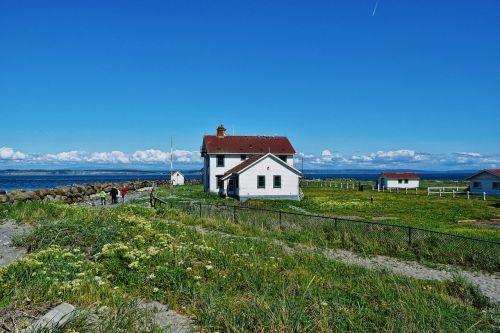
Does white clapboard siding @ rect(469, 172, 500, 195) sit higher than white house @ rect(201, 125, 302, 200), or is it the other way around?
white house @ rect(201, 125, 302, 200)

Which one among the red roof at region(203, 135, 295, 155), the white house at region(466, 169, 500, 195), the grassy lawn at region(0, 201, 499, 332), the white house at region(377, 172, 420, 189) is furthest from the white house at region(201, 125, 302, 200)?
the white house at region(377, 172, 420, 189)

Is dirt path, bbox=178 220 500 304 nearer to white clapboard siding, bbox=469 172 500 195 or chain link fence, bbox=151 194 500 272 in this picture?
chain link fence, bbox=151 194 500 272

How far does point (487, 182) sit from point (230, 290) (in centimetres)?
5839

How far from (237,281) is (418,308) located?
3.52m

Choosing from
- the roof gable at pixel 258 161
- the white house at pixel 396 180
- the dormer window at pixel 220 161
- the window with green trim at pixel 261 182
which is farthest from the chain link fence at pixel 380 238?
the white house at pixel 396 180

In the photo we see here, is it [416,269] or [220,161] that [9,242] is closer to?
[416,269]

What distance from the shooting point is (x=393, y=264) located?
14.7m

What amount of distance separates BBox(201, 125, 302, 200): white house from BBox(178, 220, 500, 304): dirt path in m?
25.8

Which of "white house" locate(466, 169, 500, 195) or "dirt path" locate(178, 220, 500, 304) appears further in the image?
"white house" locate(466, 169, 500, 195)

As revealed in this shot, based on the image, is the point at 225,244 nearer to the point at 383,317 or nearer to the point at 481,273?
the point at 383,317

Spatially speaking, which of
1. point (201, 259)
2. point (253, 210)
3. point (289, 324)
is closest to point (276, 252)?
point (201, 259)

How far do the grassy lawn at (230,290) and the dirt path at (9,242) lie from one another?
59 centimetres

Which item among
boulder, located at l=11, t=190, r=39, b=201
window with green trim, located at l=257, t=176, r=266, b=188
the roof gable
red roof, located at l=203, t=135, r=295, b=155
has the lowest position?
boulder, located at l=11, t=190, r=39, b=201

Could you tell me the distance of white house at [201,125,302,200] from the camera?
42.6 metres
